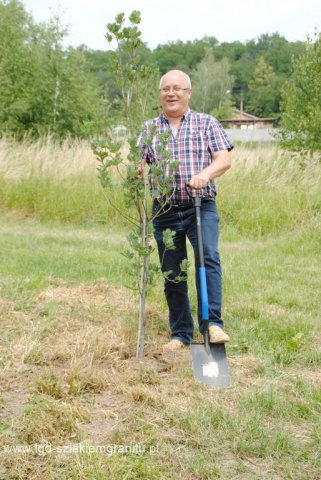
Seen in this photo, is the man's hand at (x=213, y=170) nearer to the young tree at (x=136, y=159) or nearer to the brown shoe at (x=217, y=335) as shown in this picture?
the young tree at (x=136, y=159)

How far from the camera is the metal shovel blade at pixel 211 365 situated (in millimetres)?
3383

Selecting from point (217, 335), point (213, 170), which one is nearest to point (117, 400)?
point (217, 335)

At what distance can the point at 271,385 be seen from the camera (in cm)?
330

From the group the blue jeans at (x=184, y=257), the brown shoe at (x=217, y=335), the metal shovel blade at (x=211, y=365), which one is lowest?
the metal shovel blade at (x=211, y=365)

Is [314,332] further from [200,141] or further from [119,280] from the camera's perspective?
[119,280]

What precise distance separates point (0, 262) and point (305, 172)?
6.18 meters

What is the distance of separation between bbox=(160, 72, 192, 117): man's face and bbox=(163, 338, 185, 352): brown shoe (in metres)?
1.50

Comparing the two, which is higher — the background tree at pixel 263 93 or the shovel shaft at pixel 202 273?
the background tree at pixel 263 93

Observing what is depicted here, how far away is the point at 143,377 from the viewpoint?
336cm

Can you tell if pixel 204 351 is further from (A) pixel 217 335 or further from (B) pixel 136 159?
(B) pixel 136 159

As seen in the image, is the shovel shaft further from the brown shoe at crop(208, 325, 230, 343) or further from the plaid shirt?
the plaid shirt

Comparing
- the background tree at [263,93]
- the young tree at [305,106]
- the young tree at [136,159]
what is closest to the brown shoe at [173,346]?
the young tree at [136,159]

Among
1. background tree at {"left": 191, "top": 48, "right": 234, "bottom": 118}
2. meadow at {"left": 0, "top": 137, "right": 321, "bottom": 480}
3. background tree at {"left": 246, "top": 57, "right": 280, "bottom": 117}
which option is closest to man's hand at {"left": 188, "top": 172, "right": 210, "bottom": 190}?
meadow at {"left": 0, "top": 137, "right": 321, "bottom": 480}

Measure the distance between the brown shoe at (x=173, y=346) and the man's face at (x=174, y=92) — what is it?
1.50 meters
